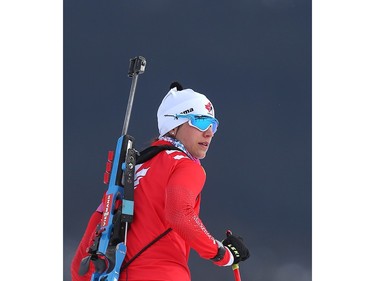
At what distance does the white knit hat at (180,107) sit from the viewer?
251cm

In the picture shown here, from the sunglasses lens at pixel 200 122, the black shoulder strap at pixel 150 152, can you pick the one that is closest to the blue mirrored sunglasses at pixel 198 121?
the sunglasses lens at pixel 200 122

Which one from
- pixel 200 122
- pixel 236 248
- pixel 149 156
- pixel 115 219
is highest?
pixel 200 122

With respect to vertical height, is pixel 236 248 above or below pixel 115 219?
below

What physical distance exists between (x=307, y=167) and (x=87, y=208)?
1.51 metres

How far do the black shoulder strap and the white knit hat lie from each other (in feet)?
0.47

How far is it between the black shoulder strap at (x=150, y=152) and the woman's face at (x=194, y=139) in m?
0.10

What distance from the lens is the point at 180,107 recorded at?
8.32 ft

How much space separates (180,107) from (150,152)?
25 cm

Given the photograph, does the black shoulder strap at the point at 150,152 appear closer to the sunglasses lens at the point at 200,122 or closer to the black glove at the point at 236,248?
the sunglasses lens at the point at 200,122

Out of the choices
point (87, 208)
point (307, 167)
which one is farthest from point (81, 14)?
point (307, 167)

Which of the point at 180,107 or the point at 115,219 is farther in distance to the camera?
the point at 180,107

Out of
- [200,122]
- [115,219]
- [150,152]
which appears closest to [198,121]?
[200,122]

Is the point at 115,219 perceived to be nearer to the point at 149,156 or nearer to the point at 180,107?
the point at 149,156

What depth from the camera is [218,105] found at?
4.36 metres
